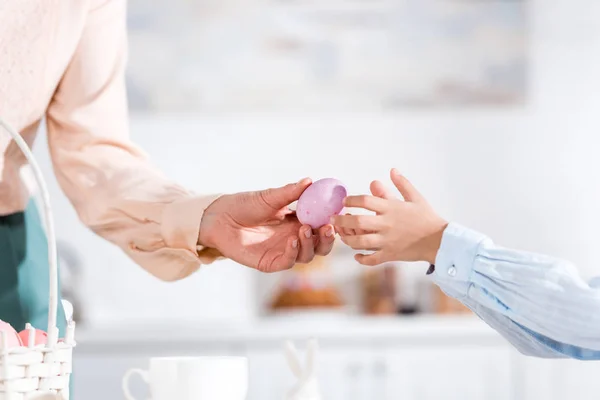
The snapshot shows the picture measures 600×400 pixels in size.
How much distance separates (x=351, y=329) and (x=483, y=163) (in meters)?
0.97

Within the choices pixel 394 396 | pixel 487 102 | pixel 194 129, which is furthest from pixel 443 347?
pixel 194 129

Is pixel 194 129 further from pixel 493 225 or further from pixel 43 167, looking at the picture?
pixel 493 225

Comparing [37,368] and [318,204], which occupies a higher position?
[318,204]

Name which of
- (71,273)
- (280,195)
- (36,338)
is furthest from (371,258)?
(71,273)

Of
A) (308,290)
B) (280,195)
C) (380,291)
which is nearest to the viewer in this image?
(280,195)

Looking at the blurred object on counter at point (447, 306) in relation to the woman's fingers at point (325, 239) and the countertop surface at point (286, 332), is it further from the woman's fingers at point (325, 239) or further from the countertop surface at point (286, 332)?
the woman's fingers at point (325, 239)

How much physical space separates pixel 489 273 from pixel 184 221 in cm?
39

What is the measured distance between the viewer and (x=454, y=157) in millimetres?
3398

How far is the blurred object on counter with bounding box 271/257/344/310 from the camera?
10.3 feet

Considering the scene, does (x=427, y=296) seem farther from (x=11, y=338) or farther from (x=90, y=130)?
(x=11, y=338)

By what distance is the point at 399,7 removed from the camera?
3432 mm

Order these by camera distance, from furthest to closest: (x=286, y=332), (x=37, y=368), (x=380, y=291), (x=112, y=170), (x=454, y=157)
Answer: (x=454, y=157) → (x=380, y=291) → (x=286, y=332) → (x=112, y=170) → (x=37, y=368)

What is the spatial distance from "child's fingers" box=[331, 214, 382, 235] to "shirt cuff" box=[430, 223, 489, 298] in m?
0.09

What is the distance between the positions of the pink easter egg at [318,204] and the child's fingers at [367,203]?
20 millimetres
